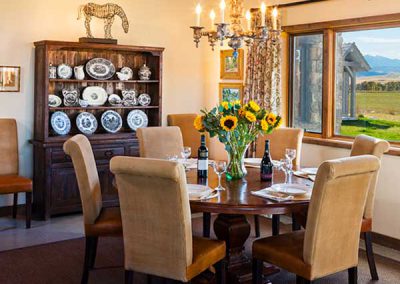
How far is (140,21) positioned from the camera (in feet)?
20.9

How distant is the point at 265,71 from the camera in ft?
19.3

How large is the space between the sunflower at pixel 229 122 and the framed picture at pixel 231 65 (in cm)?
311

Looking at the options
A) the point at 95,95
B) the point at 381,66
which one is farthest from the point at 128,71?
the point at 381,66

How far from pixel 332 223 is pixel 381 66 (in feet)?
8.75

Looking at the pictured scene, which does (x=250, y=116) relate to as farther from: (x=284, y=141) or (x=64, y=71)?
(x=64, y=71)

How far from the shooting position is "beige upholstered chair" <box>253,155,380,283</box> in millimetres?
2803

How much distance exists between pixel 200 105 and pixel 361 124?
2.39 metres

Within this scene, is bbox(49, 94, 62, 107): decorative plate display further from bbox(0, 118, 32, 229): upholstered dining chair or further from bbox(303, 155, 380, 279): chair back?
bbox(303, 155, 380, 279): chair back

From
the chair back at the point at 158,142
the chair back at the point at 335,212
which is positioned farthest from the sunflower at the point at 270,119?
the chair back at the point at 158,142

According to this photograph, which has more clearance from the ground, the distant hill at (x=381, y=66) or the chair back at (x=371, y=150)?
the distant hill at (x=381, y=66)

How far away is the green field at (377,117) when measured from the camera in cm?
493

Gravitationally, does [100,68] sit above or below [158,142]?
above

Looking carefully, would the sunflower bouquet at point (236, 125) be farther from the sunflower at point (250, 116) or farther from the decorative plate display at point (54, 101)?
the decorative plate display at point (54, 101)

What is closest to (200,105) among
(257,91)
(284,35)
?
(257,91)
